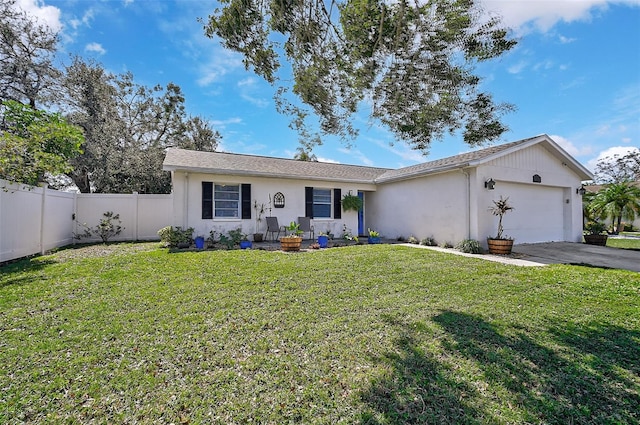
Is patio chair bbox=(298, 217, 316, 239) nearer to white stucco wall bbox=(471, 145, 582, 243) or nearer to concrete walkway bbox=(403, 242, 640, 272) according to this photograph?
concrete walkway bbox=(403, 242, 640, 272)

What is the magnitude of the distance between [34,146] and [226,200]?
548 centimetres

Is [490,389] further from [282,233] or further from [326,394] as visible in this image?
[282,233]

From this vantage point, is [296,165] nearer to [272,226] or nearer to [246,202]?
[246,202]

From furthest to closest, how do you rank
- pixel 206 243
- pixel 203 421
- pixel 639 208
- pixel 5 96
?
pixel 639 208
pixel 5 96
pixel 206 243
pixel 203 421

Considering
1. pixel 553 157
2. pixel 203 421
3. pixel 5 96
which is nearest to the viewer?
pixel 203 421

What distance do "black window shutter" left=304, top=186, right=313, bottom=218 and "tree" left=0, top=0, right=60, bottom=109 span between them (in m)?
13.7

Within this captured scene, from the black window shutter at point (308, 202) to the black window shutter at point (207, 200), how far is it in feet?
A: 12.6

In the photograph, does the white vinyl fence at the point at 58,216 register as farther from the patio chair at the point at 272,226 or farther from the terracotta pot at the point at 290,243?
the terracotta pot at the point at 290,243

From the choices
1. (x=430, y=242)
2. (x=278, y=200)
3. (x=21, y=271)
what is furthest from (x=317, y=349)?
(x=278, y=200)

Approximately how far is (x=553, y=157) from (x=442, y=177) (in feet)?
16.7

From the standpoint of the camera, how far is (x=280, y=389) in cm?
254

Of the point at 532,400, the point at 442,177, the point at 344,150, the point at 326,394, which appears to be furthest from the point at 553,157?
the point at 326,394

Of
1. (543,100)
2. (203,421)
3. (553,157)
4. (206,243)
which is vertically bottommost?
(203,421)

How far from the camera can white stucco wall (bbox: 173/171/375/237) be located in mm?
10195
